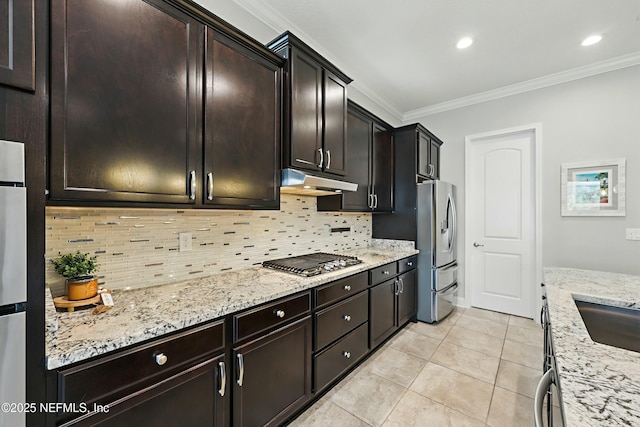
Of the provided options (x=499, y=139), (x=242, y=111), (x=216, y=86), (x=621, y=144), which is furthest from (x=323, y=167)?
(x=621, y=144)

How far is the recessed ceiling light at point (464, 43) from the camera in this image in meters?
2.48

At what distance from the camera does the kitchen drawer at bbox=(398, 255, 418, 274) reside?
2.90 metres

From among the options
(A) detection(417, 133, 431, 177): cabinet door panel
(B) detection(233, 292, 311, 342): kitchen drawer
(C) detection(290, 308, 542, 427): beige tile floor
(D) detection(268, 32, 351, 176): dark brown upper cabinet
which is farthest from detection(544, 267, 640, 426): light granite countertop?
(A) detection(417, 133, 431, 177): cabinet door panel

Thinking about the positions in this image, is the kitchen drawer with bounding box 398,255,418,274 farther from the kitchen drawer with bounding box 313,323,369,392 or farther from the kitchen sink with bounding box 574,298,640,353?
the kitchen sink with bounding box 574,298,640,353

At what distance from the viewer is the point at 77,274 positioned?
3.95 feet

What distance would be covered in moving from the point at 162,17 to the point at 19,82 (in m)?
0.77

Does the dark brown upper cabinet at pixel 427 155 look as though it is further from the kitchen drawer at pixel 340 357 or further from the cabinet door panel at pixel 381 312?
the kitchen drawer at pixel 340 357

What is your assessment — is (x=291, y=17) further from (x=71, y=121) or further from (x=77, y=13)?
(x=71, y=121)

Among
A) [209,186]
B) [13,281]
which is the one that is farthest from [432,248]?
[13,281]

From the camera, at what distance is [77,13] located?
102cm

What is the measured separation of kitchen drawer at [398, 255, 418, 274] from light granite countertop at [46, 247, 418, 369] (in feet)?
4.07

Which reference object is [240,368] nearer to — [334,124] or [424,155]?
[334,124]

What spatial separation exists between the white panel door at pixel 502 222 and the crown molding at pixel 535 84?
52cm

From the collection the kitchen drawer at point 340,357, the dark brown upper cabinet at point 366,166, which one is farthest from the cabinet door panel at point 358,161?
the kitchen drawer at point 340,357
